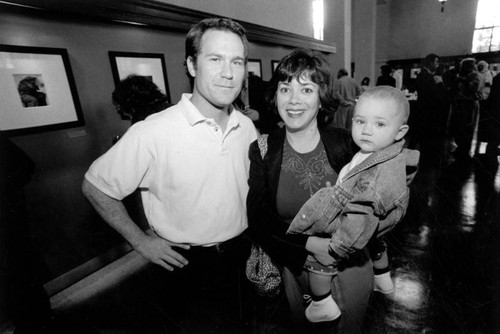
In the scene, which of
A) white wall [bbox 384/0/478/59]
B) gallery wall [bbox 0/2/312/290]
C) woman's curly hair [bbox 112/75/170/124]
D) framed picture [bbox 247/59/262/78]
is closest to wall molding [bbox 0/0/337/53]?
gallery wall [bbox 0/2/312/290]

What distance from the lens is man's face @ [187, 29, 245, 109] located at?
140 centimetres

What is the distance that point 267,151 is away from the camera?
142 cm

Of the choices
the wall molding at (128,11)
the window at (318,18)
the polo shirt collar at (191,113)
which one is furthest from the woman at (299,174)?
the window at (318,18)

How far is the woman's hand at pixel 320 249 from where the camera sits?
4.32 feet

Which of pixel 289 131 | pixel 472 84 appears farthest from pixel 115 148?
pixel 472 84

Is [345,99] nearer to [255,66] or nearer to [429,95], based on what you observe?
[255,66]

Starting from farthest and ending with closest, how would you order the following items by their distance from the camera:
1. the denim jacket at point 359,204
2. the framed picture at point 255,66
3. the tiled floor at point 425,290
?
the framed picture at point 255,66 < the tiled floor at point 425,290 < the denim jacket at point 359,204

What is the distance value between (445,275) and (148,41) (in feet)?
12.9

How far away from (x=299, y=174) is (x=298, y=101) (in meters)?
0.36

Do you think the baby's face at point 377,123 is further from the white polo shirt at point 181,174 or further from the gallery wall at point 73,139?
the gallery wall at point 73,139

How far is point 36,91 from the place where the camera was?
7.70 feet

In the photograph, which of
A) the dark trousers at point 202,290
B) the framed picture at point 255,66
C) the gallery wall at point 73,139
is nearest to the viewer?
the dark trousers at point 202,290

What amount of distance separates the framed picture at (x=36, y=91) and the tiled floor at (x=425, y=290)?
5.67 ft

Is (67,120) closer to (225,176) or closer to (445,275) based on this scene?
(225,176)
